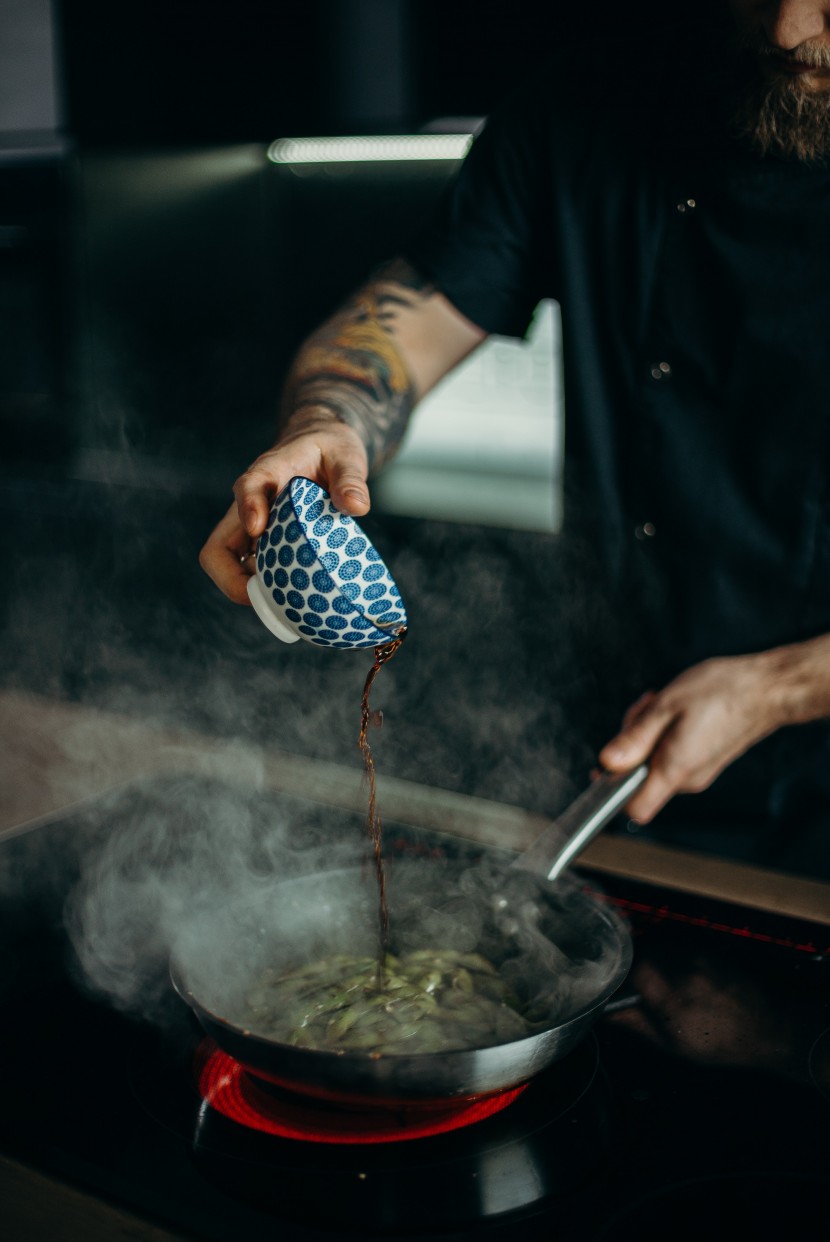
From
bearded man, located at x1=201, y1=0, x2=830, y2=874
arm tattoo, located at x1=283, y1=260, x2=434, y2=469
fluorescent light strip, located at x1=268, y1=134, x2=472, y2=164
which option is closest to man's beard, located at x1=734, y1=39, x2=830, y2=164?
bearded man, located at x1=201, y1=0, x2=830, y2=874

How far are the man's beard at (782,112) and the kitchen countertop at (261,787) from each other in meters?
1.02

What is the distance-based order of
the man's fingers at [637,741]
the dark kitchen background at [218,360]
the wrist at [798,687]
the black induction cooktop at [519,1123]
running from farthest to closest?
the dark kitchen background at [218,360]
the wrist at [798,687]
the man's fingers at [637,741]
the black induction cooktop at [519,1123]

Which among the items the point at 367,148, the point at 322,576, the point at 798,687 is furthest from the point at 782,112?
the point at 367,148

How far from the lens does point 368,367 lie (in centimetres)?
181

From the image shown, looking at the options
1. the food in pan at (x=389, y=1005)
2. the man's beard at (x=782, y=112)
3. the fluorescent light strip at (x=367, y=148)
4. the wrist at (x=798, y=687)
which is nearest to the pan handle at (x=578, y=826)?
the food in pan at (x=389, y=1005)

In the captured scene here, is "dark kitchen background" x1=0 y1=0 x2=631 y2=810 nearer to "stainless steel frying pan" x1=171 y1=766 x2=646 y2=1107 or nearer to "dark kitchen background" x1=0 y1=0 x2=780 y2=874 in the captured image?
"dark kitchen background" x1=0 y1=0 x2=780 y2=874

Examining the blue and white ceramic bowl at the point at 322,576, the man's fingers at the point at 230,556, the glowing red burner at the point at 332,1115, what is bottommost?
the glowing red burner at the point at 332,1115

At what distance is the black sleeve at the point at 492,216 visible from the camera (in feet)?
6.23

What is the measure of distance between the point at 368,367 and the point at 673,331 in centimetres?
50

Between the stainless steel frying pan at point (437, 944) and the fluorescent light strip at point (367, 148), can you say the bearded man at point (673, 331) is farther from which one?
the fluorescent light strip at point (367, 148)

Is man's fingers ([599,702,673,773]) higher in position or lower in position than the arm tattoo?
lower

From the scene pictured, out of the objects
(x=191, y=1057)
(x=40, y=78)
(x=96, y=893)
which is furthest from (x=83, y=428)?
(x=191, y=1057)

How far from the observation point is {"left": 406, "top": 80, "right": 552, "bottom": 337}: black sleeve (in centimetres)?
190

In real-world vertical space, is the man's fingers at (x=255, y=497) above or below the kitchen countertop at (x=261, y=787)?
above
